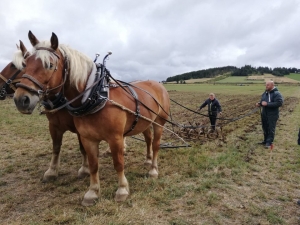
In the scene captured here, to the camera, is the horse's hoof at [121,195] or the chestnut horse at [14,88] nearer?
the horse's hoof at [121,195]

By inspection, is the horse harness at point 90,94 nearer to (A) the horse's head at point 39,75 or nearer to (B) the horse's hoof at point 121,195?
(A) the horse's head at point 39,75

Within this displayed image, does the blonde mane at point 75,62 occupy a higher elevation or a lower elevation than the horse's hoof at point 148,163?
higher

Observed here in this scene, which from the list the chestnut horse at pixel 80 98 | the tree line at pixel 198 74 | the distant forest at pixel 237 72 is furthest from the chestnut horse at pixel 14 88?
the tree line at pixel 198 74

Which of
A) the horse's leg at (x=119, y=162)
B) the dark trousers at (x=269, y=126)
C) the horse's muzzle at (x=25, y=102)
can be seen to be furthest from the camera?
the dark trousers at (x=269, y=126)

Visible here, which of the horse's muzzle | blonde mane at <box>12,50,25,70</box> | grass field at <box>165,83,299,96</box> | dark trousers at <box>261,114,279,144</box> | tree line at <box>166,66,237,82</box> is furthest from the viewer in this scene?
tree line at <box>166,66,237,82</box>

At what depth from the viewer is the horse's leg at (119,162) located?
11.6 feet

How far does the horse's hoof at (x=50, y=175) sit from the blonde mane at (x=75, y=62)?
225 cm

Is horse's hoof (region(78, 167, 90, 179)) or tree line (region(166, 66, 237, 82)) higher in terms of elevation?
tree line (region(166, 66, 237, 82))

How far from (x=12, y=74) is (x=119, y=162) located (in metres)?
2.49

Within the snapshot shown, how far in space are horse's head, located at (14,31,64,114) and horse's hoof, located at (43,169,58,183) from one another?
2.24 m

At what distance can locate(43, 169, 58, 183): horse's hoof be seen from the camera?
459 centimetres

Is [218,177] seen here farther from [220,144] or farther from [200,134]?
[200,134]

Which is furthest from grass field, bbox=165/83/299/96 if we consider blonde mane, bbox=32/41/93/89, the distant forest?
the distant forest

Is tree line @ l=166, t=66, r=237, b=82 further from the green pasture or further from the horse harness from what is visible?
the horse harness
